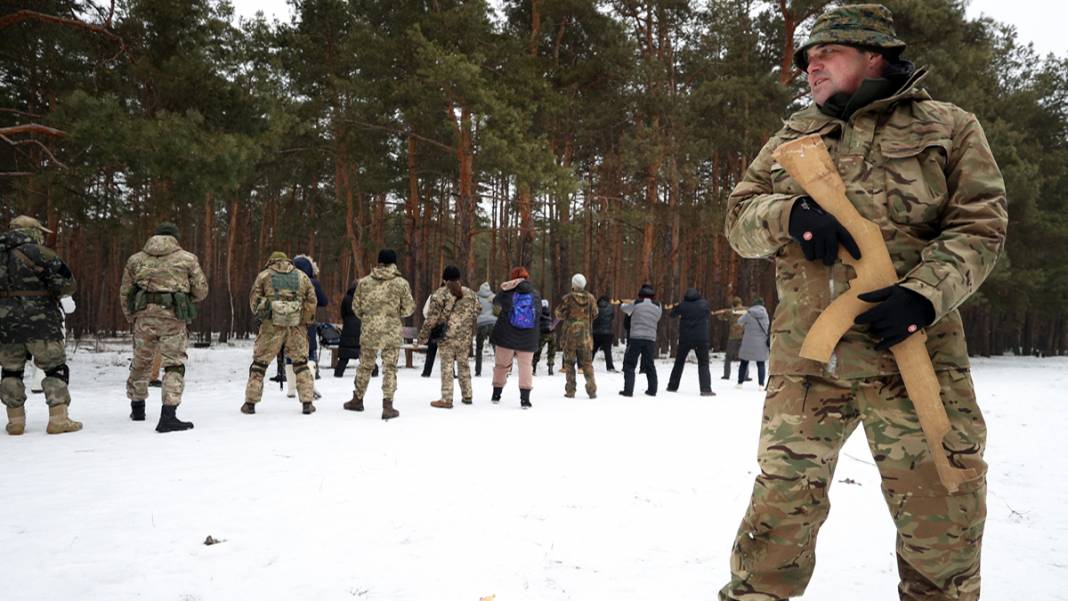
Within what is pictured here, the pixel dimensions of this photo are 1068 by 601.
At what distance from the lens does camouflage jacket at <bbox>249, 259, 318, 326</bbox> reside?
7449 mm

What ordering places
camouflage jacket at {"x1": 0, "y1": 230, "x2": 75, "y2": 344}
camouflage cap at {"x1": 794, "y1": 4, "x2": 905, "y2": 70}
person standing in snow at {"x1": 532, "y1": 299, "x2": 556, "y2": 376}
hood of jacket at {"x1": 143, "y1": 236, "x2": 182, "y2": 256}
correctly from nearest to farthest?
camouflage cap at {"x1": 794, "y1": 4, "x2": 905, "y2": 70} < camouflage jacket at {"x1": 0, "y1": 230, "x2": 75, "y2": 344} < hood of jacket at {"x1": 143, "y1": 236, "x2": 182, "y2": 256} < person standing in snow at {"x1": 532, "y1": 299, "x2": 556, "y2": 376}

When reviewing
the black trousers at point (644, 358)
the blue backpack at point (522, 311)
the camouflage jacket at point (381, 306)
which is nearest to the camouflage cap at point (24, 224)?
the camouflage jacket at point (381, 306)

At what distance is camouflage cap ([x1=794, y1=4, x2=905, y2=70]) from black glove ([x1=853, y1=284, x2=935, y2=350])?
881 millimetres

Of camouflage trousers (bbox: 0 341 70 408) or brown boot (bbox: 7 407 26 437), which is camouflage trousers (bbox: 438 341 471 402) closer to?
camouflage trousers (bbox: 0 341 70 408)

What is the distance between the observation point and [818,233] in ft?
6.15

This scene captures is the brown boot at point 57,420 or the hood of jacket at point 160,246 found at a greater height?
the hood of jacket at point 160,246

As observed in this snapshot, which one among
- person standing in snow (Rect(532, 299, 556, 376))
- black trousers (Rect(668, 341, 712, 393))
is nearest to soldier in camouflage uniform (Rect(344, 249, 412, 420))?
black trousers (Rect(668, 341, 712, 393))

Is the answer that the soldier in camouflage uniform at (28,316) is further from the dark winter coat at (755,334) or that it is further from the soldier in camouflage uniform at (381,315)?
the dark winter coat at (755,334)

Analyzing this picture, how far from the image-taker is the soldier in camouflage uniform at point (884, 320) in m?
1.79

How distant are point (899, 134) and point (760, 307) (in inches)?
432

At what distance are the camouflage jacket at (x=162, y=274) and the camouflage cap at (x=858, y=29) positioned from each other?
6.31 metres

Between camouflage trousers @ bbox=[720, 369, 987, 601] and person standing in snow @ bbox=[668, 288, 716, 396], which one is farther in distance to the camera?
person standing in snow @ bbox=[668, 288, 716, 396]

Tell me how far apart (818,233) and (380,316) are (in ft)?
21.4

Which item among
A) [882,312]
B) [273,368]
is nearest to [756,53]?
[273,368]
